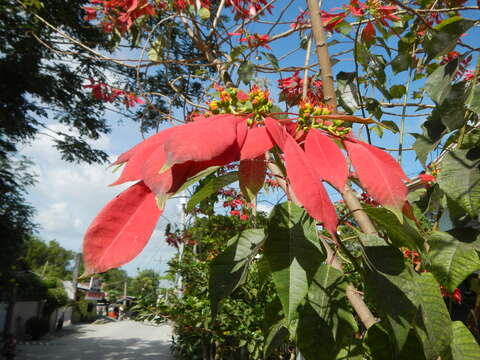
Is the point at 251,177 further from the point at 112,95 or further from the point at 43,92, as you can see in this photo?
the point at 43,92

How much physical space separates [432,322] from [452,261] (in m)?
0.14

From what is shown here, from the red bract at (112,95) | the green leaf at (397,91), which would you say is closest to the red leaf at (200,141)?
the green leaf at (397,91)

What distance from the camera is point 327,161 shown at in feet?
0.98

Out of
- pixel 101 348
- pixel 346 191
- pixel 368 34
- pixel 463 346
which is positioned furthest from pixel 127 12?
pixel 101 348

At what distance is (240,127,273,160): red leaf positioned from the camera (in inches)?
11.0

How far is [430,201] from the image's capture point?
63cm

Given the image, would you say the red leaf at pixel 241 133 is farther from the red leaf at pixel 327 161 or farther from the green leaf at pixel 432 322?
the green leaf at pixel 432 322

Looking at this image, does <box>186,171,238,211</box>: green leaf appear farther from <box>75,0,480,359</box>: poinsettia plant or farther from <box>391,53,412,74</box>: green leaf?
<box>391,53,412,74</box>: green leaf

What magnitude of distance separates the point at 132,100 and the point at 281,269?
324cm

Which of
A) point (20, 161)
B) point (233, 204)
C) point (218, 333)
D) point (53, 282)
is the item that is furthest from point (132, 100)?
point (53, 282)

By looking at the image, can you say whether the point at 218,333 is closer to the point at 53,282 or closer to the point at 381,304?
the point at 381,304

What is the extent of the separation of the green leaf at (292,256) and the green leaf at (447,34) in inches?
21.9

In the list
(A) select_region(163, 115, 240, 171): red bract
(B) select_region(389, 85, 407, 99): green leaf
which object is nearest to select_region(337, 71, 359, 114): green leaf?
(B) select_region(389, 85, 407, 99): green leaf

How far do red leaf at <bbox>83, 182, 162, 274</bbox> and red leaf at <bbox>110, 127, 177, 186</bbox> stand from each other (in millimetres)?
19
